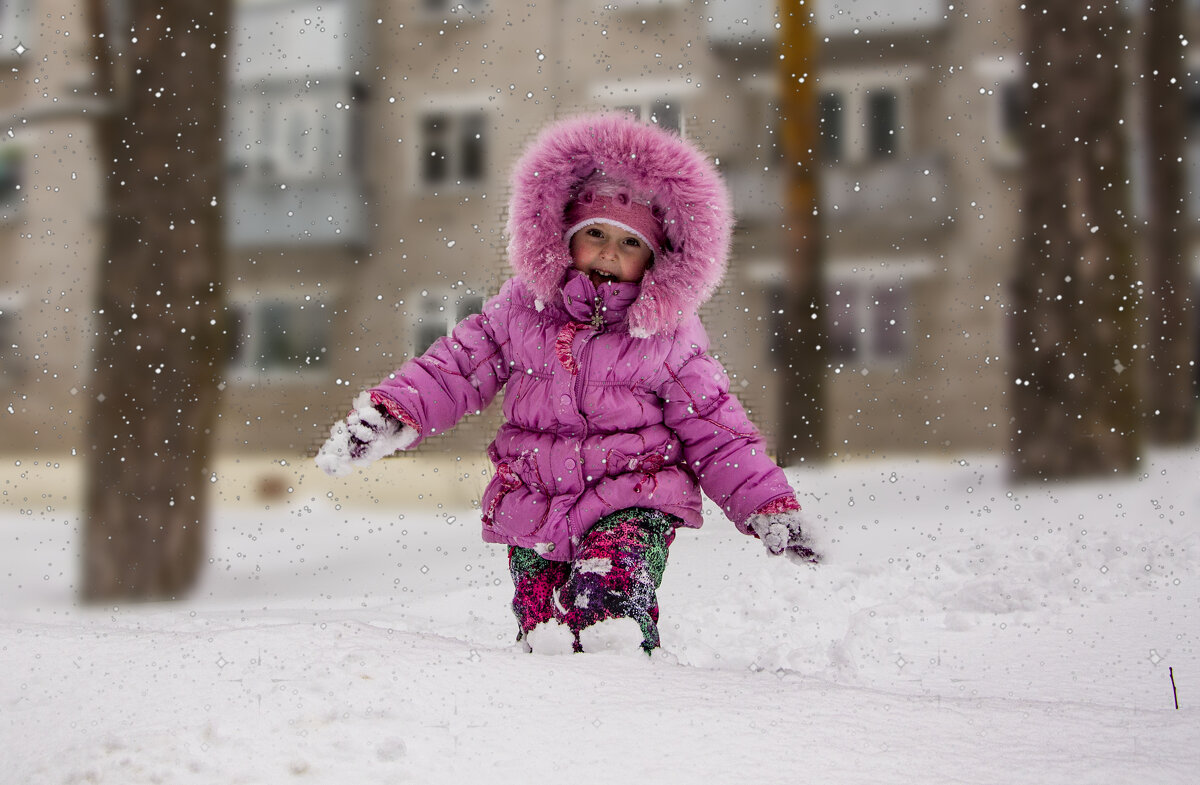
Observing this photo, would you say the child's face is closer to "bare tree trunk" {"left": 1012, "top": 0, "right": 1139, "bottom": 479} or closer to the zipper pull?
the zipper pull

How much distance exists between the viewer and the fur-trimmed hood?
7.82ft

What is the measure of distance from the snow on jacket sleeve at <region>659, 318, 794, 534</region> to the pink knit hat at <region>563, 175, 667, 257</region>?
252mm

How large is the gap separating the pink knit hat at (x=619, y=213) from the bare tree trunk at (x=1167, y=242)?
160 inches

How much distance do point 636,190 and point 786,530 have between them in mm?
849

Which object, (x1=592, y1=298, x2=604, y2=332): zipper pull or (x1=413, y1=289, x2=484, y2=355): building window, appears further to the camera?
(x1=413, y1=289, x2=484, y2=355): building window

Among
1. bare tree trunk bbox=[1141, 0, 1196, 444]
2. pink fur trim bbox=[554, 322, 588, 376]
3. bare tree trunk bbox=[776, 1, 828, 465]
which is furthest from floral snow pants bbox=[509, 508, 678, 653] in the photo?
bare tree trunk bbox=[1141, 0, 1196, 444]

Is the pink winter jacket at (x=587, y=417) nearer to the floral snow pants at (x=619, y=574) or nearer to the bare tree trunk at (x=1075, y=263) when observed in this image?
the floral snow pants at (x=619, y=574)

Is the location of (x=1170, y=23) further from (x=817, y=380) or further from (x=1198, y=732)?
(x=1198, y=732)

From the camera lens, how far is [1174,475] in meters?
4.61

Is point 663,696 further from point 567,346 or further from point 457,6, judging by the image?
point 457,6

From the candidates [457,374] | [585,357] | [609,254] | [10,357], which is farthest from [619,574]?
[10,357]

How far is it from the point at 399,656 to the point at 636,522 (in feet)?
2.29

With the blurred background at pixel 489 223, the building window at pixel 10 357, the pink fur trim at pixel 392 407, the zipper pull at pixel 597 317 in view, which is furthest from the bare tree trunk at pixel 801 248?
the building window at pixel 10 357

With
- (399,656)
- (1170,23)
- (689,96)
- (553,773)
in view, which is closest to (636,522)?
(399,656)
